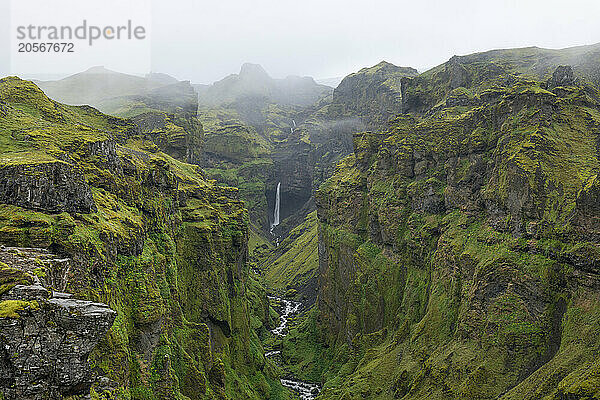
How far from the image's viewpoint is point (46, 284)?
82.7 ft

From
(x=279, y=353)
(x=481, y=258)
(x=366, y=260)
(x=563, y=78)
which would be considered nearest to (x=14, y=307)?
(x=481, y=258)

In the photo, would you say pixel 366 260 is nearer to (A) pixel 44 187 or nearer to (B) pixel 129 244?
(B) pixel 129 244

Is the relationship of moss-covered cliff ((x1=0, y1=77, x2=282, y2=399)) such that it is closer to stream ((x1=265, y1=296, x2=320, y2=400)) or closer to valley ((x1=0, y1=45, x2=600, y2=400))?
valley ((x1=0, y1=45, x2=600, y2=400))

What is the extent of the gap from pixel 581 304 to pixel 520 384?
12219mm

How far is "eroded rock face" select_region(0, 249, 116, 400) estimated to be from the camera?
20484 mm

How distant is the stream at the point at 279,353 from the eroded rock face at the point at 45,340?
86822 mm

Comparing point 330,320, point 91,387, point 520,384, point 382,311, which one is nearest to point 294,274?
point 330,320

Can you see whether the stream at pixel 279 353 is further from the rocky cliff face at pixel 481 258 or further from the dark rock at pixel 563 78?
the dark rock at pixel 563 78

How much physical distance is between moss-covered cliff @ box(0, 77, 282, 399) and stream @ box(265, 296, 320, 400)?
61.8 feet

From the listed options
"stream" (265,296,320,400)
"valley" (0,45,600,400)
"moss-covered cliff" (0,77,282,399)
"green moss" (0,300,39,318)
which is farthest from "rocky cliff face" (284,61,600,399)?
"green moss" (0,300,39,318)

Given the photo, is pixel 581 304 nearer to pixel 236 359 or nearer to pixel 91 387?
pixel 91 387

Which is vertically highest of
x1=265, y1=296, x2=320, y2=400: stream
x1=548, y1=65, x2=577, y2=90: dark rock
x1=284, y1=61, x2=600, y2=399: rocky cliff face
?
x1=548, y1=65, x2=577, y2=90: dark rock

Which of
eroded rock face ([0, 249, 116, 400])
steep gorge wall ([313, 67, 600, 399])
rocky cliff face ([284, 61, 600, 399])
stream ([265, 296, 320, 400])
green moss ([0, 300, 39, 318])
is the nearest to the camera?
green moss ([0, 300, 39, 318])

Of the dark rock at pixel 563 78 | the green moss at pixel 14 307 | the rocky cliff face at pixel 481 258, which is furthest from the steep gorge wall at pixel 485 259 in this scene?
the green moss at pixel 14 307
